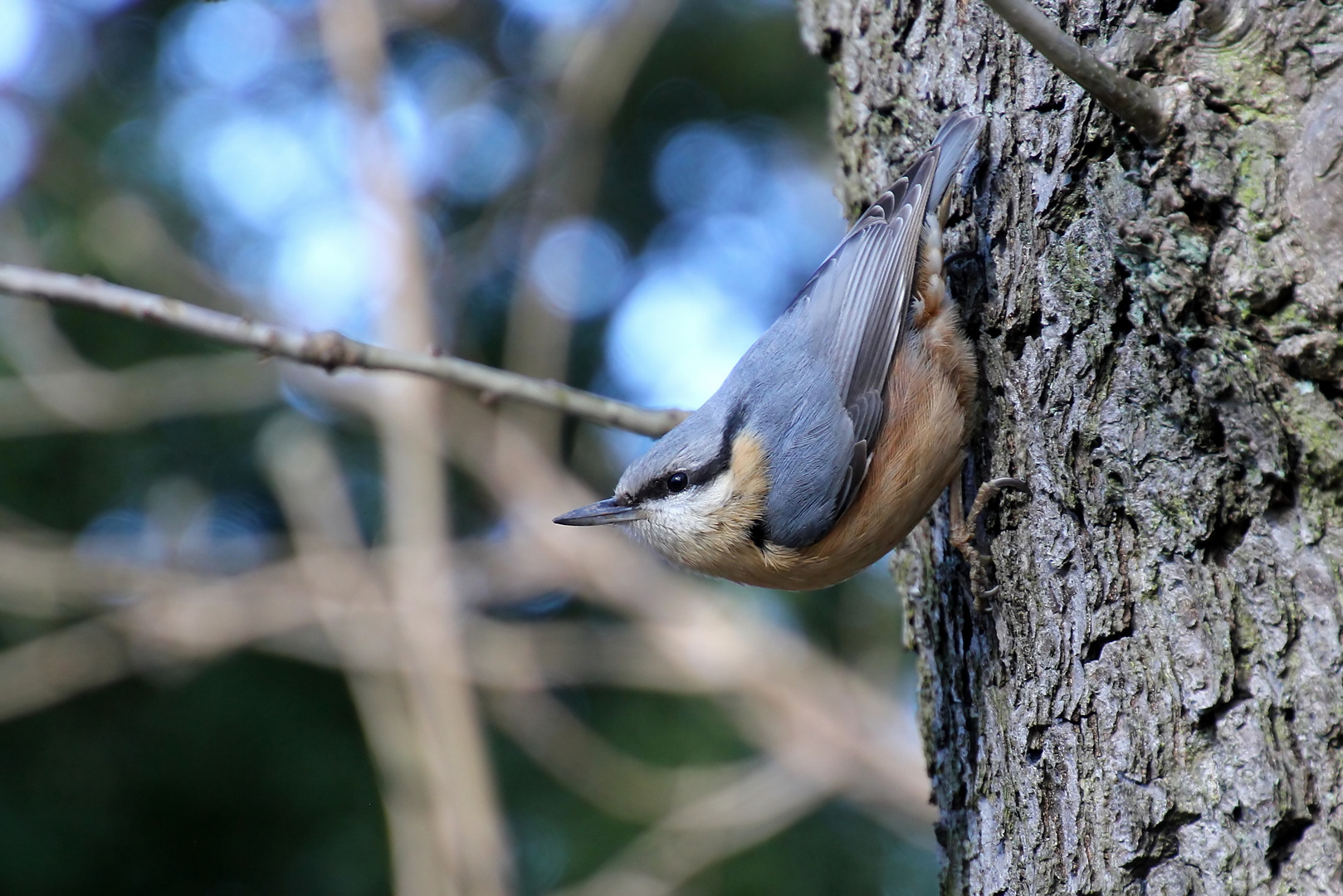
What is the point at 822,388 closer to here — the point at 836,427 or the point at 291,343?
the point at 836,427

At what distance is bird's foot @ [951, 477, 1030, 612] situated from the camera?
1.98 metres

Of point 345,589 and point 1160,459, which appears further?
point 345,589

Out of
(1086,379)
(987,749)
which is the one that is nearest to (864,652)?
(987,749)

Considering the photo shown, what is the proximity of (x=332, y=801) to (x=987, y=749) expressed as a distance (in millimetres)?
4715

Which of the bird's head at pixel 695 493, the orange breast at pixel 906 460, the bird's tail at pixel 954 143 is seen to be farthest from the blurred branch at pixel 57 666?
the bird's tail at pixel 954 143

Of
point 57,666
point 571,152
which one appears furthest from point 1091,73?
point 57,666

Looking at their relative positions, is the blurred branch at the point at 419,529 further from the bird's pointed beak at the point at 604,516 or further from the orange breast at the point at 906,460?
the orange breast at the point at 906,460

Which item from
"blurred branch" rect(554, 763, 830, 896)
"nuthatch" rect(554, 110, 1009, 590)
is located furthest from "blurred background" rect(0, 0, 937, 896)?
"nuthatch" rect(554, 110, 1009, 590)

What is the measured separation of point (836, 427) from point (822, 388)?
12 centimetres

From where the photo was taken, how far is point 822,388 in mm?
2559

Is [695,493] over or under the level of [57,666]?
over

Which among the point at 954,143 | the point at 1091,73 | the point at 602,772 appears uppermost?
the point at 954,143

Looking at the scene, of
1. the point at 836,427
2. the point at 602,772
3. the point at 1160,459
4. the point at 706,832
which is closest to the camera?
the point at 1160,459

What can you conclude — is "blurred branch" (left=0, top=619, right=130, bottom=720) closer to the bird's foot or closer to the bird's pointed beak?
the bird's pointed beak
